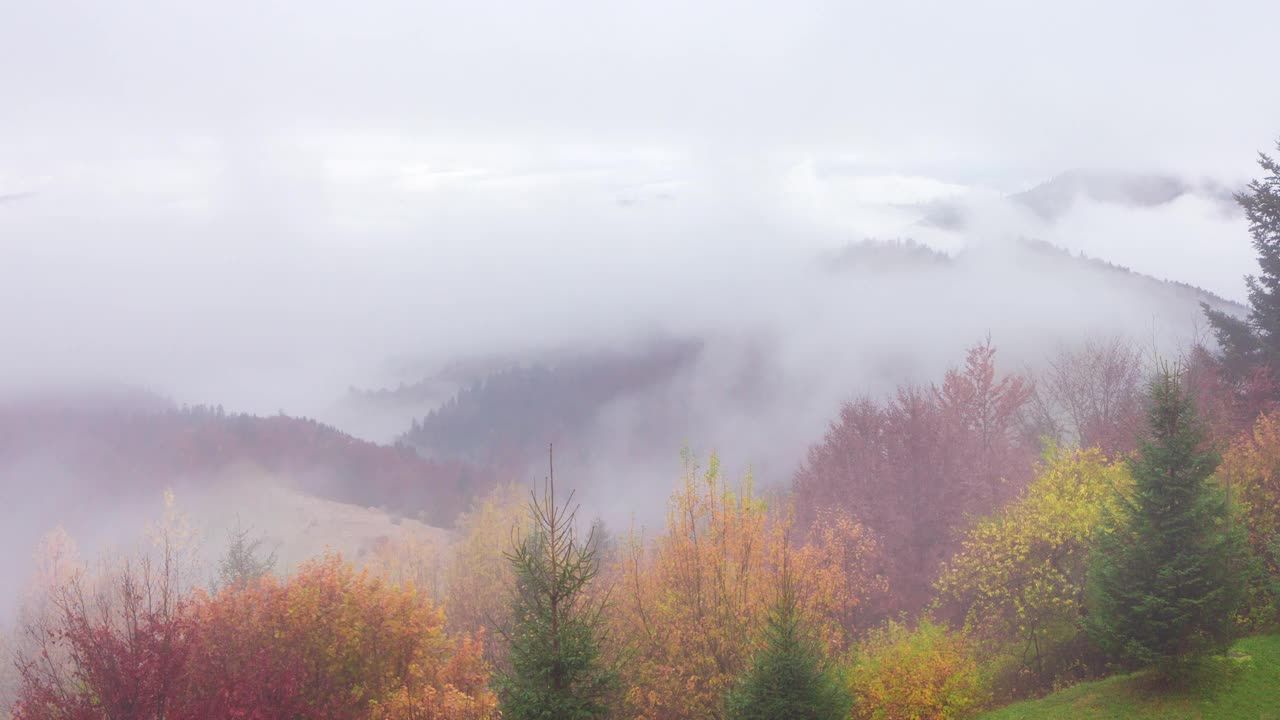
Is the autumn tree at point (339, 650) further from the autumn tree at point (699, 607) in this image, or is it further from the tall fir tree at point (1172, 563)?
the tall fir tree at point (1172, 563)

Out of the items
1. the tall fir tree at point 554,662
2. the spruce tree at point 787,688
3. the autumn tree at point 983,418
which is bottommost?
the spruce tree at point 787,688

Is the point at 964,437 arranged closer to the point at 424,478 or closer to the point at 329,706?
the point at 329,706

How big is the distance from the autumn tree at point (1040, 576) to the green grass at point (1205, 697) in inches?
158

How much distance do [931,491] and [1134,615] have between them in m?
22.6

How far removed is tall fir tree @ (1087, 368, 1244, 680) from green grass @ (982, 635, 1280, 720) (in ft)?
2.95

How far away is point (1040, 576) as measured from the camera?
1307 inches

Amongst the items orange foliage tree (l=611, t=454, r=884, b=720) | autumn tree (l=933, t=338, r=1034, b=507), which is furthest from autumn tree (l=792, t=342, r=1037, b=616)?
orange foliage tree (l=611, t=454, r=884, b=720)

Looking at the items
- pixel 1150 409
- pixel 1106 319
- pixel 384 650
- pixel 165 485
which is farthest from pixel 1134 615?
pixel 165 485

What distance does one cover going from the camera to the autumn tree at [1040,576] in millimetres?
31156

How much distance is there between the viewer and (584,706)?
715 inches

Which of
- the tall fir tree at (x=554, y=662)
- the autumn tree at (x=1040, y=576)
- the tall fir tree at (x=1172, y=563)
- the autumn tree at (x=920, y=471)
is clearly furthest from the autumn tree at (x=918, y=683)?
the autumn tree at (x=920, y=471)

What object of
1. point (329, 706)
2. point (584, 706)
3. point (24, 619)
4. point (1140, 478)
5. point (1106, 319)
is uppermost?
point (1106, 319)

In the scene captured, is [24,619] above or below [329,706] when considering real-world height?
below

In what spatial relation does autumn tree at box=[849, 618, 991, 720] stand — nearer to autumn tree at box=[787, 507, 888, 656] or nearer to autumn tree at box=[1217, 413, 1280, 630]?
autumn tree at box=[787, 507, 888, 656]
